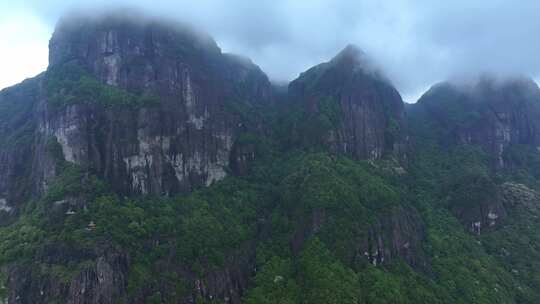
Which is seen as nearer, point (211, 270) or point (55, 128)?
point (211, 270)

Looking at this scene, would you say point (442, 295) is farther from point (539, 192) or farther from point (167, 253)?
point (539, 192)

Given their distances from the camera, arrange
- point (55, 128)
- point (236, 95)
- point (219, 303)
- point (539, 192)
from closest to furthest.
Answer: point (219, 303) → point (55, 128) → point (539, 192) → point (236, 95)

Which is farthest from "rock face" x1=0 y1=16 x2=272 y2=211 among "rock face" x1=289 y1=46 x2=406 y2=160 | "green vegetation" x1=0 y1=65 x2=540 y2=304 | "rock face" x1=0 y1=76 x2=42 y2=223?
"rock face" x1=289 y1=46 x2=406 y2=160

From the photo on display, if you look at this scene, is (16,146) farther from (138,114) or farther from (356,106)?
(356,106)

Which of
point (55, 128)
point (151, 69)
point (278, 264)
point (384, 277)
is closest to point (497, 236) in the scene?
point (384, 277)

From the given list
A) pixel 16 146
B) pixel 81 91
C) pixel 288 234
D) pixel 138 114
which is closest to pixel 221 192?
pixel 288 234

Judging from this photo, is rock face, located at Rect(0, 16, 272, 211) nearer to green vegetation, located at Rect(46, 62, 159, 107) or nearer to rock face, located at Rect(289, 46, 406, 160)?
green vegetation, located at Rect(46, 62, 159, 107)
